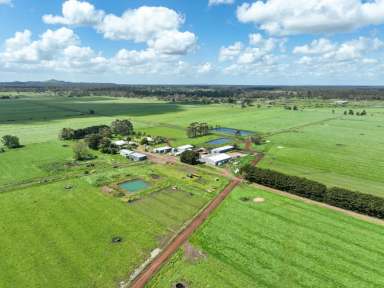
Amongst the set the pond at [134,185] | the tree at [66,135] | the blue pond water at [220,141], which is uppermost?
the tree at [66,135]

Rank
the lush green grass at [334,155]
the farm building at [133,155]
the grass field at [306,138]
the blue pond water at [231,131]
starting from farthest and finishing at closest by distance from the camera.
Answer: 1. the blue pond water at [231,131]
2. the farm building at [133,155]
3. the grass field at [306,138]
4. the lush green grass at [334,155]

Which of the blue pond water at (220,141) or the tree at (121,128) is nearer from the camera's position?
the blue pond water at (220,141)

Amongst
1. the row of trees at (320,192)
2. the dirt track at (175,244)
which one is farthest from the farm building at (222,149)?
the dirt track at (175,244)

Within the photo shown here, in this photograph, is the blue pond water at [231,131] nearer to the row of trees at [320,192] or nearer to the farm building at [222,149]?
the farm building at [222,149]

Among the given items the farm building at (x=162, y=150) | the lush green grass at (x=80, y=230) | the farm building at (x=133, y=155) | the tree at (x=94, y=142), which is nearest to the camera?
the lush green grass at (x=80, y=230)

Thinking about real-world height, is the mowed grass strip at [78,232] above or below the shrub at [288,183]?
below

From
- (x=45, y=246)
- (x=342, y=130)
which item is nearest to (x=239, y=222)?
(x=45, y=246)
